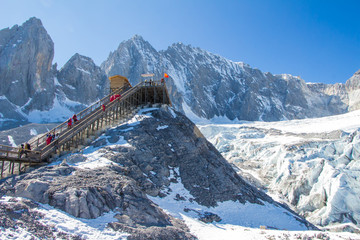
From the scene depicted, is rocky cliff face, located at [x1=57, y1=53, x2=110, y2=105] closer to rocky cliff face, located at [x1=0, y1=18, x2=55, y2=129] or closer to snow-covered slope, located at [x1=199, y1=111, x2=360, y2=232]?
rocky cliff face, located at [x1=0, y1=18, x2=55, y2=129]

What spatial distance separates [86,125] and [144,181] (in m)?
8.49

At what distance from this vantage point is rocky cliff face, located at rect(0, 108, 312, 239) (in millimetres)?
14914

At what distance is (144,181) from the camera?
2150 cm

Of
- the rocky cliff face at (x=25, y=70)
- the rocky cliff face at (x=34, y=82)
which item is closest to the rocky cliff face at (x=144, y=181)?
the rocky cliff face at (x=34, y=82)

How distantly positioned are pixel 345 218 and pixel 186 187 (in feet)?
111

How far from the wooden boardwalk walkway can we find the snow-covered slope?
25663 mm

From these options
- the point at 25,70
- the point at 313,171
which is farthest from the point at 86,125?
the point at 25,70

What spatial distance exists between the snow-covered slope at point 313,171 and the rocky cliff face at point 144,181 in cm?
1517

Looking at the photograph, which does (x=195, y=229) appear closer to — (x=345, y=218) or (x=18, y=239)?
(x=18, y=239)

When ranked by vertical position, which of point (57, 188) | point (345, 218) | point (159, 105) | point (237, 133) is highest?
point (237, 133)

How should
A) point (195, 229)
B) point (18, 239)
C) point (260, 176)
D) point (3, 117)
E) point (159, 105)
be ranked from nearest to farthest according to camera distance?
point (18, 239), point (195, 229), point (159, 105), point (260, 176), point (3, 117)

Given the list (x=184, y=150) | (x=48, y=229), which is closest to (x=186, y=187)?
(x=184, y=150)

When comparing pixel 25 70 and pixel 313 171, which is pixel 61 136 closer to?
pixel 313 171

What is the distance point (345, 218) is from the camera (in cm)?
4512
